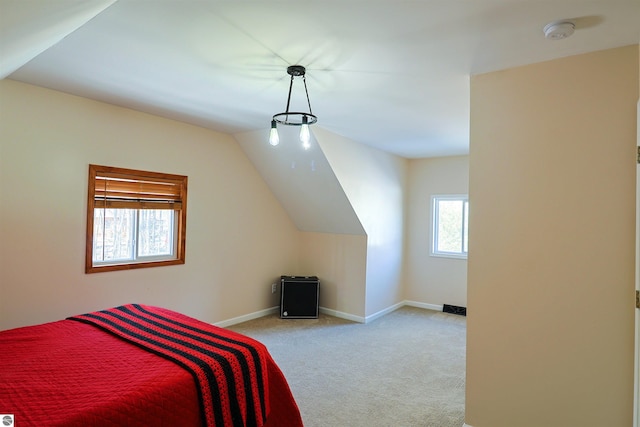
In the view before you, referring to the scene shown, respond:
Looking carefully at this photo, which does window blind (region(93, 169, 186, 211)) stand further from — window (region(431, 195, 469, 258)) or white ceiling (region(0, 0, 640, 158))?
window (region(431, 195, 469, 258))

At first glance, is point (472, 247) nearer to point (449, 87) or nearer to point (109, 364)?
point (449, 87)

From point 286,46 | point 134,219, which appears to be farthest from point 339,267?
point 286,46

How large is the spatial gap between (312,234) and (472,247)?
325 centimetres

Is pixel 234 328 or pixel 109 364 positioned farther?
pixel 234 328

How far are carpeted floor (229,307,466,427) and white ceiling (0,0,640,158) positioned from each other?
2388mm

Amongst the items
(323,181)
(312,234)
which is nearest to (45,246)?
(323,181)

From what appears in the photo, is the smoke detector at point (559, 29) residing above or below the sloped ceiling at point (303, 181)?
above

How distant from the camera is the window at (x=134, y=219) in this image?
3.31m

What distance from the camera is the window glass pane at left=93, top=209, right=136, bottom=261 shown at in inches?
133

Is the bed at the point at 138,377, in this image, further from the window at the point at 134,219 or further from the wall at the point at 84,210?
the window at the point at 134,219

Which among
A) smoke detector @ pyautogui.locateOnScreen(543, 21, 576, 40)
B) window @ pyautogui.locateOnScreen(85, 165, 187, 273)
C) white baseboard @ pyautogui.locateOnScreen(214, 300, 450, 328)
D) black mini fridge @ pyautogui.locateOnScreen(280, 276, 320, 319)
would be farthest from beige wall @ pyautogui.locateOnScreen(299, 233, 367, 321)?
smoke detector @ pyautogui.locateOnScreen(543, 21, 576, 40)

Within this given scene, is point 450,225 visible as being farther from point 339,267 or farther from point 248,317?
point 248,317

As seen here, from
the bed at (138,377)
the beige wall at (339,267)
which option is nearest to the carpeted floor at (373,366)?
the beige wall at (339,267)

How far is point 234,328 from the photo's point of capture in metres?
4.42
